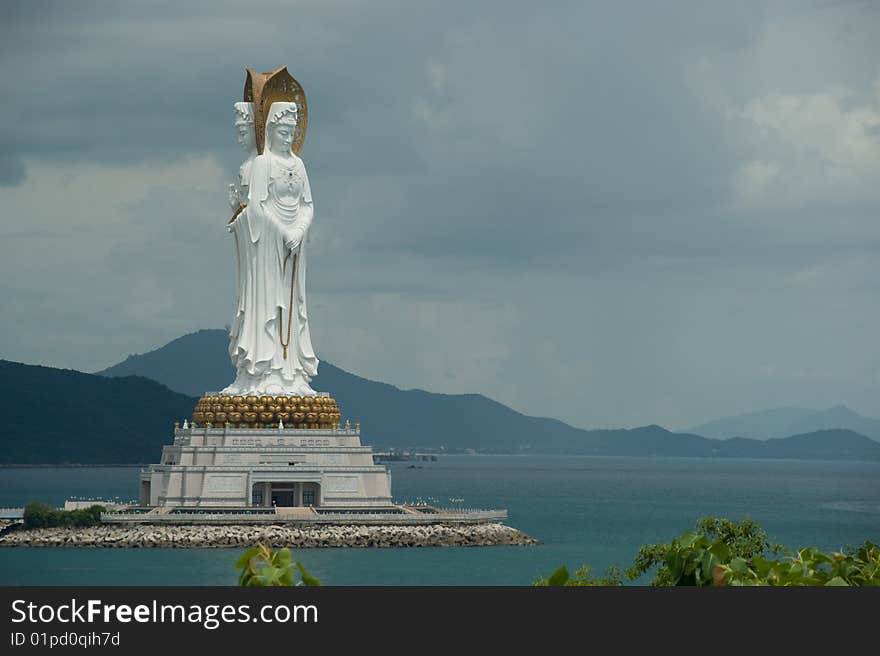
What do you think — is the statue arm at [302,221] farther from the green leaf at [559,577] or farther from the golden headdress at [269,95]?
the green leaf at [559,577]

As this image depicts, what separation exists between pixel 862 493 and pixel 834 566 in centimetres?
9276

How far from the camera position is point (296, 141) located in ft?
169

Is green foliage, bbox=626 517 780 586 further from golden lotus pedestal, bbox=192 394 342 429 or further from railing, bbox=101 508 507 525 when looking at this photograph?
golden lotus pedestal, bbox=192 394 342 429

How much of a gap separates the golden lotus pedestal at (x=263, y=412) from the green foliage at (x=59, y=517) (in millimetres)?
3680

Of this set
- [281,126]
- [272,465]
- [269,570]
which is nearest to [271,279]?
[281,126]

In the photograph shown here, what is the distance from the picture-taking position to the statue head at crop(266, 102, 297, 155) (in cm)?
5028

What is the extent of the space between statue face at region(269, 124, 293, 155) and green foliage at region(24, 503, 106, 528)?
10402 mm

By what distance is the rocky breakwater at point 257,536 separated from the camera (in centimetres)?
4647

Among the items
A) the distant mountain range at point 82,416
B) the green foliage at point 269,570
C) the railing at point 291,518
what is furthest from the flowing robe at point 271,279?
the distant mountain range at point 82,416

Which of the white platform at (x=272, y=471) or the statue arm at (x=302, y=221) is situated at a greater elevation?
the statue arm at (x=302, y=221)

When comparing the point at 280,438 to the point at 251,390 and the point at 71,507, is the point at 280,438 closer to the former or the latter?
the point at 251,390

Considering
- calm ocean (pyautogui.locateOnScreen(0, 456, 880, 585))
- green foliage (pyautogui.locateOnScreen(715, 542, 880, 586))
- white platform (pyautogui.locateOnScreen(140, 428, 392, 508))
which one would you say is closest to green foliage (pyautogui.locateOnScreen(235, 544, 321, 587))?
green foliage (pyautogui.locateOnScreen(715, 542, 880, 586))

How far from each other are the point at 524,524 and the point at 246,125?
18336 millimetres
